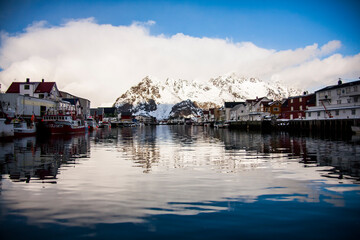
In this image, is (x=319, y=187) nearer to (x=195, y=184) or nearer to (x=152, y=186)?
(x=195, y=184)

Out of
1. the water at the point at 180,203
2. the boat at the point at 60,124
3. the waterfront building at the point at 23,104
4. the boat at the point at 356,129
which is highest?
the waterfront building at the point at 23,104

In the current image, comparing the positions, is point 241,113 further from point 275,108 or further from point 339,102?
point 339,102

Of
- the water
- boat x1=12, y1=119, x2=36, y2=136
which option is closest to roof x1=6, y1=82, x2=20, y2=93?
boat x1=12, y1=119, x2=36, y2=136

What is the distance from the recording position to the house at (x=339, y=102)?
65.4m

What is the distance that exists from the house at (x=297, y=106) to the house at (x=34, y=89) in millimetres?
71347

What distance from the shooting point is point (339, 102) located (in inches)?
2788

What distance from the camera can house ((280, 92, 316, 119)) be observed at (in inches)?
3494

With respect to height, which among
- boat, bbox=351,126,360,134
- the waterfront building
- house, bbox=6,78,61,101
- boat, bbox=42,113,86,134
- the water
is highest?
house, bbox=6,78,61,101

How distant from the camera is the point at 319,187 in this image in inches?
446

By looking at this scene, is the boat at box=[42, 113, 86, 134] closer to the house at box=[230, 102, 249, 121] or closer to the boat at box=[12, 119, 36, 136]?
the boat at box=[12, 119, 36, 136]

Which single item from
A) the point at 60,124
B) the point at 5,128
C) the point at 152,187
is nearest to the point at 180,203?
the point at 152,187

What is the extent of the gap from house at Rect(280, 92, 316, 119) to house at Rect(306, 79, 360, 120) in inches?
383

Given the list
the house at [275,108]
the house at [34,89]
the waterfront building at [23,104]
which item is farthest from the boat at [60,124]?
the house at [275,108]

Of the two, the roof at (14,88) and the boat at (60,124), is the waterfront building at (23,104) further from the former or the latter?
the roof at (14,88)
